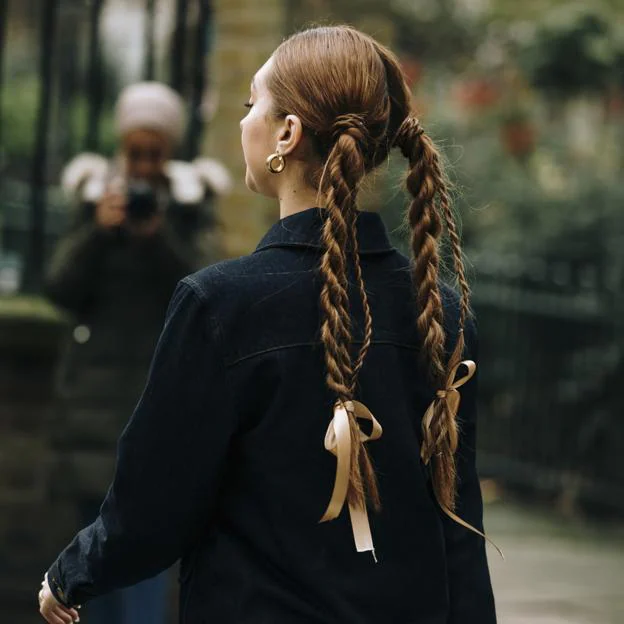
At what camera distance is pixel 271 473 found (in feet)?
7.85

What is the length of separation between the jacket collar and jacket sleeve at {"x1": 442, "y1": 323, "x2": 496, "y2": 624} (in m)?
0.25

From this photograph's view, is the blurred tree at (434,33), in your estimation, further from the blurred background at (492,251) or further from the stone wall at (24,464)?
the stone wall at (24,464)

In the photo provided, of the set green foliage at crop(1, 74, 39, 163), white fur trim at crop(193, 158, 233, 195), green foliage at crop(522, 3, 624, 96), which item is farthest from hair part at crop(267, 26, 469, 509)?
green foliage at crop(1, 74, 39, 163)

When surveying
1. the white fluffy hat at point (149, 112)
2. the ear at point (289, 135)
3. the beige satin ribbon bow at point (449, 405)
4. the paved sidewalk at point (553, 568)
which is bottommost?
the paved sidewalk at point (553, 568)

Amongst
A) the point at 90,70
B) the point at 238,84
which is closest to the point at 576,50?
the point at 238,84

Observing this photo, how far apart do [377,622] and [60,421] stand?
104 inches

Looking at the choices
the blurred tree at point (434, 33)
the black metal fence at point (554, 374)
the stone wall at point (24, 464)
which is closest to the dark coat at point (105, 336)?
the stone wall at point (24, 464)

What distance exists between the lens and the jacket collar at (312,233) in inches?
98.5

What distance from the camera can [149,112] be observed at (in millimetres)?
4941

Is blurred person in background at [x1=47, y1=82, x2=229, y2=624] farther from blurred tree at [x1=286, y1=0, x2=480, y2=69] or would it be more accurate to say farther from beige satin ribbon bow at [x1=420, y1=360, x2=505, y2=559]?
blurred tree at [x1=286, y1=0, x2=480, y2=69]

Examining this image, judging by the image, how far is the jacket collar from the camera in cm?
250

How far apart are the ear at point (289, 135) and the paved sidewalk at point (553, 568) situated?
4175 millimetres

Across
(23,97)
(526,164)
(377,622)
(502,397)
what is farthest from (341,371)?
(23,97)

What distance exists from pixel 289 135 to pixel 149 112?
253 cm
